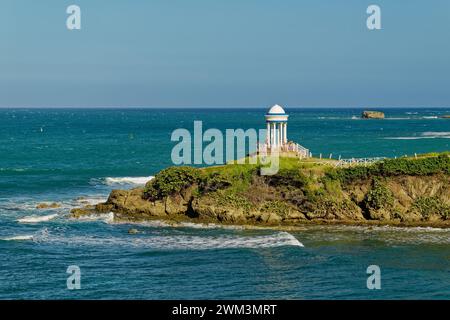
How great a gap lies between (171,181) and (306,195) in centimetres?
1003

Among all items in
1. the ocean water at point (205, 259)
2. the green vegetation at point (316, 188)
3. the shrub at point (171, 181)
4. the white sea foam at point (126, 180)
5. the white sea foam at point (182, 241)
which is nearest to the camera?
the ocean water at point (205, 259)

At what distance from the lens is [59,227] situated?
2028 inches

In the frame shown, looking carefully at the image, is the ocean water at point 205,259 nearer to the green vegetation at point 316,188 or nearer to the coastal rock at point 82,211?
the coastal rock at point 82,211

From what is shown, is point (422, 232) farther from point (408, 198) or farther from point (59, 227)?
point (59, 227)

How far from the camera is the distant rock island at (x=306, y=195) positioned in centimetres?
5175

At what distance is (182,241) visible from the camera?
1833 inches

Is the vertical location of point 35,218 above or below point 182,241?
above

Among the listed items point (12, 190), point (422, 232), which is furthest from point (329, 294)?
point (12, 190)

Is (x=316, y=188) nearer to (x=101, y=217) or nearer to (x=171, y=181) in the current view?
(x=171, y=181)

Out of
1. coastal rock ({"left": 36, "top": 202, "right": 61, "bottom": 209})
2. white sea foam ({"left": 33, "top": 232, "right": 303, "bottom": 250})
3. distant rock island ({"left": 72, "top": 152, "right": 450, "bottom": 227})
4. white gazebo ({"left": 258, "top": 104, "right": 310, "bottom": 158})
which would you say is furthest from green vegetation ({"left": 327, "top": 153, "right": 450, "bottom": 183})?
coastal rock ({"left": 36, "top": 202, "right": 61, "bottom": 209})

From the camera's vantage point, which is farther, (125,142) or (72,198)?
(125,142)

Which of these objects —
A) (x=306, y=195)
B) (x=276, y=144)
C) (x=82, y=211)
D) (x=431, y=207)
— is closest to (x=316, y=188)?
(x=306, y=195)

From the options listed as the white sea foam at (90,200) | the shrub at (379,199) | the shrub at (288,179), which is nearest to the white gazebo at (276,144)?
the shrub at (288,179)
